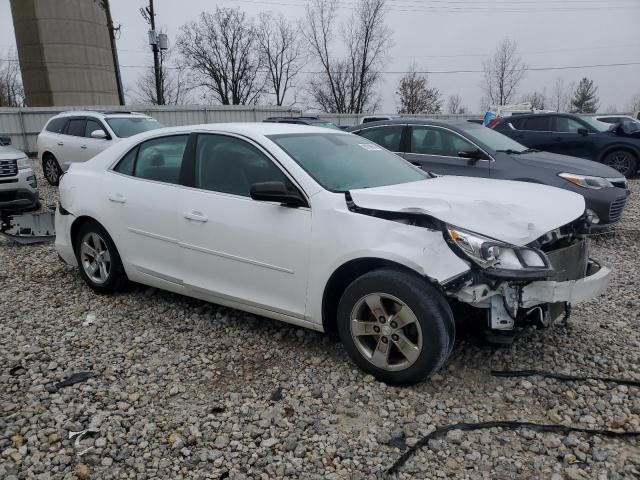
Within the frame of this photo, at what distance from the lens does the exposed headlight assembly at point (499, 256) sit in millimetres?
2664

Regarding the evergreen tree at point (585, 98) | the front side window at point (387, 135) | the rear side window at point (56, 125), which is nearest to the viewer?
the front side window at point (387, 135)

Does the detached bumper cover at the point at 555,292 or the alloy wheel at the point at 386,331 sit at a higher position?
the detached bumper cover at the point at 555,292

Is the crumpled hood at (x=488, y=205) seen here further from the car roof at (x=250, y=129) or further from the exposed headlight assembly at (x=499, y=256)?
the car roof at (x=250, y=129)

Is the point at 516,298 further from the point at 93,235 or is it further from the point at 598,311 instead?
the point at 93,235

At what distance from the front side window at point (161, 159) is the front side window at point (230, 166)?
0.21m

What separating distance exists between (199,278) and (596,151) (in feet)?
36.6

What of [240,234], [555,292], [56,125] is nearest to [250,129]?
[240,234]

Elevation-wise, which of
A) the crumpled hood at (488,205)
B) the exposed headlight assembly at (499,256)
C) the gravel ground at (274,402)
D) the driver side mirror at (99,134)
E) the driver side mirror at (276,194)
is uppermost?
the driver side mirror at (99,134)

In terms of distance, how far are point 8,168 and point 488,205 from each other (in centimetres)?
799

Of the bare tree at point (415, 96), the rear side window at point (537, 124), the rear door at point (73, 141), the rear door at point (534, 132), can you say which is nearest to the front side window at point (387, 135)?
the rear door at point (534, 132)

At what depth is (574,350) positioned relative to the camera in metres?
3.46

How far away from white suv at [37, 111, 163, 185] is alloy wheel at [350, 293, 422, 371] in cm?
875

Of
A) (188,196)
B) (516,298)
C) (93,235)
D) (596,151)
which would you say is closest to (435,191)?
(516,298)

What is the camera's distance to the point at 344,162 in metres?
3.71
